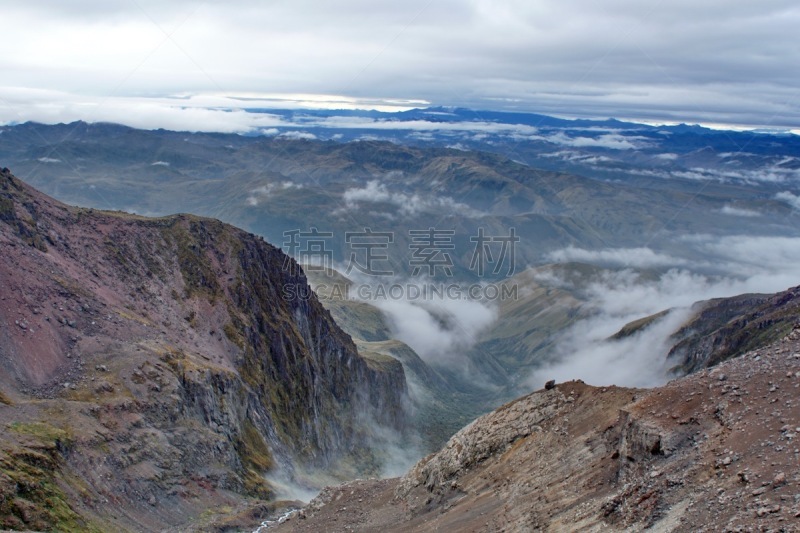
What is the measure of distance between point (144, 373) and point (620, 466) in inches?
2644

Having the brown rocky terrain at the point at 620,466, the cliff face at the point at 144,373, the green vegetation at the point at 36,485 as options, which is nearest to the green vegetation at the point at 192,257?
the cliff face at the point at 144,373

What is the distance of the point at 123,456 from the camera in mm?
78875

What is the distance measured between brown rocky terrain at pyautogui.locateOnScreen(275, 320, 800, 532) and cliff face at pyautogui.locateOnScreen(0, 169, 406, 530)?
2173 centimetres

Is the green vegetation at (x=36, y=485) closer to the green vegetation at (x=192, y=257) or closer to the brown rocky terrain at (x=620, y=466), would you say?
the brown rocky terrain at (x=620, y=466)

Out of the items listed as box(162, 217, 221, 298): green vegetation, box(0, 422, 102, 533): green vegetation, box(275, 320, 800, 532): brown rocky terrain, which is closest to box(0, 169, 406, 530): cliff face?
box(0, 422, 102, 533): green vegetation

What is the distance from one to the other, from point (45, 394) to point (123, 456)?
1183 cm

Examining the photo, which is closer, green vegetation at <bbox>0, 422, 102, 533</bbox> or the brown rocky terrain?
the brown rocky terrain

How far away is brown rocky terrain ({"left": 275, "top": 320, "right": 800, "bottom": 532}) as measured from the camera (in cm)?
3581

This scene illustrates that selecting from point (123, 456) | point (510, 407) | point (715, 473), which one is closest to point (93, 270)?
point (123, 456)

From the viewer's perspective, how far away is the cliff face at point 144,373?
71.6 meters

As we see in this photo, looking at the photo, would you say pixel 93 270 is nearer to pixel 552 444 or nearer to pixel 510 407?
pixel 510 407

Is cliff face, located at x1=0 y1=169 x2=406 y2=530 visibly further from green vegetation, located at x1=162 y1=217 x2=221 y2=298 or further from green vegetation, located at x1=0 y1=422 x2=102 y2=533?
green vegetation, located at x1=162 y1=217 x2=221 y2=298

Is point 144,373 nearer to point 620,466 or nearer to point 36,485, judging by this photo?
point 36,485

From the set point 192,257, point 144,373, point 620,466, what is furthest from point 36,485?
point 192,257
